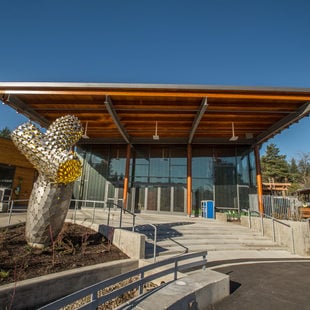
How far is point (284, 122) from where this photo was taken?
487 inches

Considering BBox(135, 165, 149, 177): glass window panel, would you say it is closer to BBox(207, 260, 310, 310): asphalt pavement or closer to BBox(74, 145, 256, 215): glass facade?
BBox(74, 145, 256, 215): glass facade

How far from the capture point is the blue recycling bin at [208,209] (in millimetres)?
14891

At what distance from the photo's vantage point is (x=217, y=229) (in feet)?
34.3

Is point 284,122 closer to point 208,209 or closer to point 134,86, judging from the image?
point 208,209

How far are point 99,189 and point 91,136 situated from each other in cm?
445

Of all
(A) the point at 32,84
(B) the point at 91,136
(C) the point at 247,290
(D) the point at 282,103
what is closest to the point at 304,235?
(C) the point at 247,290

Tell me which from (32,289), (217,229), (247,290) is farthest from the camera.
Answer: (217,229)

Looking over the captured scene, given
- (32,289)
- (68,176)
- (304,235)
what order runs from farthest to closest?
(304,235) < (68,176) < (32,289)

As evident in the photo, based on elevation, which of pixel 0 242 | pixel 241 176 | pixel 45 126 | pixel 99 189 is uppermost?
pixel 45 126

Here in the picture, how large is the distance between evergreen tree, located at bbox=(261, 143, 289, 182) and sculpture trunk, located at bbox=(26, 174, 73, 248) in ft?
176

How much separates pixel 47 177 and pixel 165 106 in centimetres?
784

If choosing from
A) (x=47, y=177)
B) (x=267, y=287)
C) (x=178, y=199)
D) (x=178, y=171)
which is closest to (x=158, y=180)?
(x=178, y=171)

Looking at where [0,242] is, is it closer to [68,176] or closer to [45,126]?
[68,176]

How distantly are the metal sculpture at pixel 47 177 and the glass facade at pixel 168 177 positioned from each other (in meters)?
10.5
